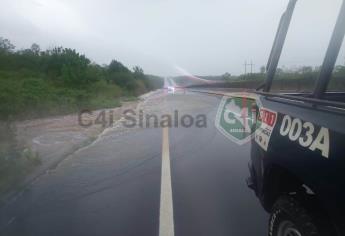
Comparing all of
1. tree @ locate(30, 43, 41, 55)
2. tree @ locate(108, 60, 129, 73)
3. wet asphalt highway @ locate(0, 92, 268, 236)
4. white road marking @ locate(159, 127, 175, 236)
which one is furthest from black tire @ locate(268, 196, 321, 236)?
tree @ locate(108, 60, 129, 73)

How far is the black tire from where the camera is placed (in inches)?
107

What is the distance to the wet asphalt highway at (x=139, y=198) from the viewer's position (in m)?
4.65

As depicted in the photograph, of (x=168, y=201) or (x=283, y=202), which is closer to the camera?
(x=283, y=202)

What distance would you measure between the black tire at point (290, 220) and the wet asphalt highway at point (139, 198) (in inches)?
46.2

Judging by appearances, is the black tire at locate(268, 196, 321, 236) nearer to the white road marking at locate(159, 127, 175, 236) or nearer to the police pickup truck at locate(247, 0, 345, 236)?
the police pickup truck at locate(247, 0, 345, 236)

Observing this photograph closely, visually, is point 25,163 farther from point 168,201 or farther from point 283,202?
point 283,202

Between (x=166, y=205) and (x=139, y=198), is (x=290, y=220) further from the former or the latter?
(x=139, y=198)

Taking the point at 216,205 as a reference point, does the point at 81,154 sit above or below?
below

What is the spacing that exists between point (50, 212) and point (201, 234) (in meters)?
2.17

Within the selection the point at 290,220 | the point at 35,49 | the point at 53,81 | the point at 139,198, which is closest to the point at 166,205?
the point at 139,198

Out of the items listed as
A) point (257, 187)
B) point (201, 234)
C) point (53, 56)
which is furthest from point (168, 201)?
point (53, 56)

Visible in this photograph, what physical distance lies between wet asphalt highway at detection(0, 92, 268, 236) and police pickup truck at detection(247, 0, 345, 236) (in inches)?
45.3

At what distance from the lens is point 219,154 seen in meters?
9.13

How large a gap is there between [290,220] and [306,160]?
52 cm
